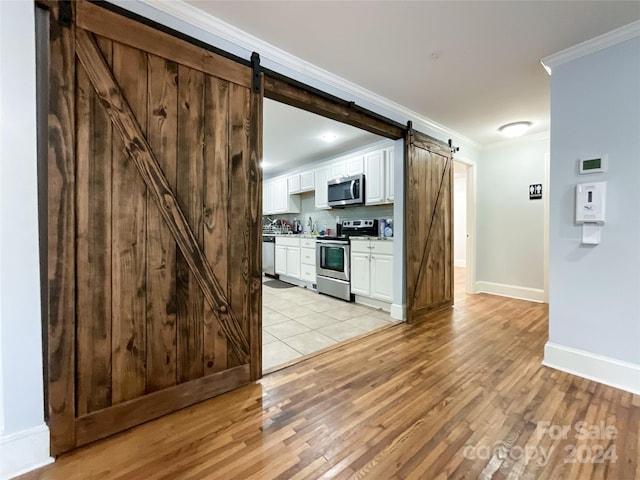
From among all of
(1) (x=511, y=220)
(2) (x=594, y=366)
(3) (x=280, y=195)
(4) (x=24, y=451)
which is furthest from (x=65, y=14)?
(1) (x=511, y=220)

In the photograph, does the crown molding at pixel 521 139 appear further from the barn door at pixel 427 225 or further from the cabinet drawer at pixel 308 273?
the cabinet drawer at pixel 308 273

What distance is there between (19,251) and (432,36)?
8.84 feet

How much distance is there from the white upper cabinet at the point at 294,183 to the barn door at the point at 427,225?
2991 millimetres

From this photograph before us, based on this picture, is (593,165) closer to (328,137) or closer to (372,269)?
(372,269)

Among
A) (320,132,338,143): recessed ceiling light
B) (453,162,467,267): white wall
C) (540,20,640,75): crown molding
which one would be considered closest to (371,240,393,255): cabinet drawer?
(320,132,338,143): recessed ceiling light

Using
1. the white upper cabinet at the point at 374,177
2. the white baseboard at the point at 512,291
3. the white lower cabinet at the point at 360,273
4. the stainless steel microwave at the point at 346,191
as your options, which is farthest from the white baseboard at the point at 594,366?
the stainless steel microwave at the point at 346,191

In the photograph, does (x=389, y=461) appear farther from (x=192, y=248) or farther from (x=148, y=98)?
(x=148, y=98)

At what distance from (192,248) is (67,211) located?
0.60 m

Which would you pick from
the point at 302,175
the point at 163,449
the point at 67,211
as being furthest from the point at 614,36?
the point at 302,175

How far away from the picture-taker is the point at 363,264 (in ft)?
12.9

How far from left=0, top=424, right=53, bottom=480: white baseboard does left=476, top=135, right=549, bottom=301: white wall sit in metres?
5.19

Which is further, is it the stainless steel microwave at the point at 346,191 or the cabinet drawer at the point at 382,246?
the stainless steel microwave at the point at 346,191

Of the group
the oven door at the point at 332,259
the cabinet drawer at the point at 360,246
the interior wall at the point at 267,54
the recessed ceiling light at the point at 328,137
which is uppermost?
the recessed ceiling light at the point at 328,137

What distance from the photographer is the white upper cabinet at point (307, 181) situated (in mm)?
5495
